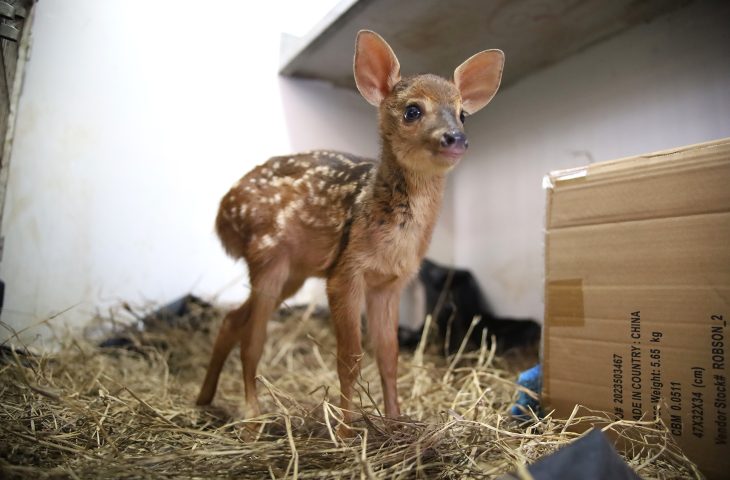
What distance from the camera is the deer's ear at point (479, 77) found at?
5.67 ft

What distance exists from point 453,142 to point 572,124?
1.62 m

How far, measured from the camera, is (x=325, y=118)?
2.68 meters

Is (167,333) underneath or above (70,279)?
underneath

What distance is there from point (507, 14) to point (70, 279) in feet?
7.88

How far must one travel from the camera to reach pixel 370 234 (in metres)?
1.74

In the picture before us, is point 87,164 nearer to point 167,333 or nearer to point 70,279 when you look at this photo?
point 70,279

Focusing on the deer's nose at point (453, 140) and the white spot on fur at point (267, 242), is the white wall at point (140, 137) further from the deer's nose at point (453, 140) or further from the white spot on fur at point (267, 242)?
the deer's nose at point (453, 140)

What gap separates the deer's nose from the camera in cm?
148

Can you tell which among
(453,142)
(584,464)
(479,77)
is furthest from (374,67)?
(584,464)

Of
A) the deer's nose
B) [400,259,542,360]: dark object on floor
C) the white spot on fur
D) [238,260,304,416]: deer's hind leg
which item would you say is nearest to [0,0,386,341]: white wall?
the white spot on fur

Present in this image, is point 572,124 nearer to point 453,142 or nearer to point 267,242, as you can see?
point 453,142

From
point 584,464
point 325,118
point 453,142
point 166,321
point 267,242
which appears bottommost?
point 584,464

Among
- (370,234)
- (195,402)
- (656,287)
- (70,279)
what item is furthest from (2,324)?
(656,287)

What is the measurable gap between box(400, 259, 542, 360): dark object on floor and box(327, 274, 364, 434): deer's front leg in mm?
1259
